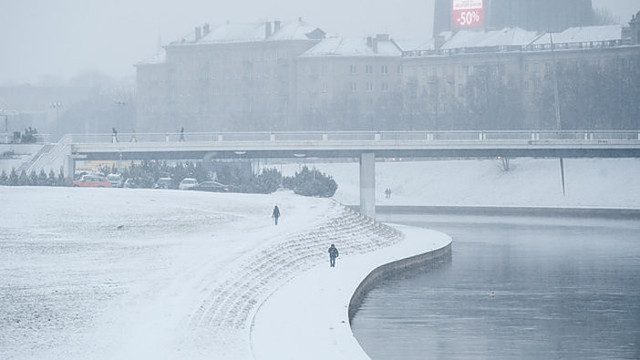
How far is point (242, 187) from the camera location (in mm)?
109750

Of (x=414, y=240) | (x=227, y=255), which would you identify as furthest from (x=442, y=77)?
(x=227, y=255)

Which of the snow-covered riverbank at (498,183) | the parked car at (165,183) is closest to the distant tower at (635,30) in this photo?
the snow-covered riverbank at (498,183)

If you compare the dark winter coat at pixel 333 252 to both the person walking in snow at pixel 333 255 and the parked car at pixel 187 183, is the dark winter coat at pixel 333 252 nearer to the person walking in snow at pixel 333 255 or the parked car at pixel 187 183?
the person walking in snow at pixel 333 255

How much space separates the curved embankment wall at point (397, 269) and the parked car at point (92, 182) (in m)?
32.9

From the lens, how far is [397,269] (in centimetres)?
6462

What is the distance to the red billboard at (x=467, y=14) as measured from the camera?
19112cm

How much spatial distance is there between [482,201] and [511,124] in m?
27.1

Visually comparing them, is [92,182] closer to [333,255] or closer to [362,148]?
[362,148]

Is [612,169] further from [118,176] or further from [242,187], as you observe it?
[118,176]

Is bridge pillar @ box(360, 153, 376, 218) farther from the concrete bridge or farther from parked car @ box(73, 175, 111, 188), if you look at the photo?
parked car @ box(73, 175, 111, 188)

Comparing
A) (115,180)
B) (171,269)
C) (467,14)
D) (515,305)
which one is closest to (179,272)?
(171,269)

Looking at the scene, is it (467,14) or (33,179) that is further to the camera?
(467,14)

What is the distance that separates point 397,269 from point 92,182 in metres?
38.8

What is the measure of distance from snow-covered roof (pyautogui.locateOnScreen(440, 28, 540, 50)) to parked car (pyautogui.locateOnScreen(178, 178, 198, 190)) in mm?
84380
